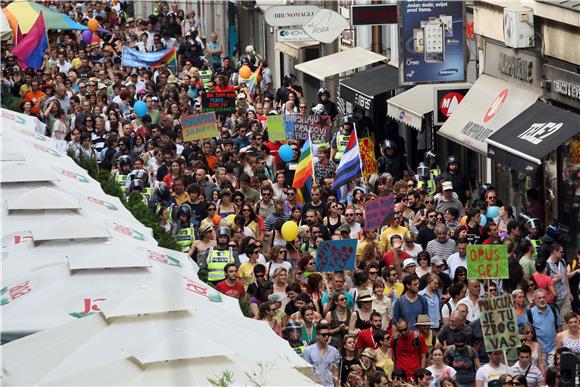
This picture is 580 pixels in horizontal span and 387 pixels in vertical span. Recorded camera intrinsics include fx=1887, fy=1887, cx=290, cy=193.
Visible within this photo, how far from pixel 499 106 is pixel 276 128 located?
3344 millimetres

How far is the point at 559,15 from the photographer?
78.6 ft

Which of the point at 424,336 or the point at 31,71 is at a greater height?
the point at 424,336

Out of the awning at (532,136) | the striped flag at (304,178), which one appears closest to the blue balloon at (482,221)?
the awning at (532,136)

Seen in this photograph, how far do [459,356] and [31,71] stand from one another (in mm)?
24209

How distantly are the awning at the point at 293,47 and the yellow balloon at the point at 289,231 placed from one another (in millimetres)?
21381

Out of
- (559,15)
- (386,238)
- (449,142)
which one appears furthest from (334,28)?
(386,238)

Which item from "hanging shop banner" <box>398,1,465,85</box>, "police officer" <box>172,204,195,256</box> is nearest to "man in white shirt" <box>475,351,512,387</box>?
"police officer" <box>172,204,195,256</box>

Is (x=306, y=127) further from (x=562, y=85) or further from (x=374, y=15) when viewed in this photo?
(x=562, y=85)

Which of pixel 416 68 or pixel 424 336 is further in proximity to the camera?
pixel 416 68

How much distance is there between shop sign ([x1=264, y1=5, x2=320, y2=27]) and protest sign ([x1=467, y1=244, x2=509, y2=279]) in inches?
589

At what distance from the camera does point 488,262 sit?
17312mm

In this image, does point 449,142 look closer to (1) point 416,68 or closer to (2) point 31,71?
(1) point 416,68

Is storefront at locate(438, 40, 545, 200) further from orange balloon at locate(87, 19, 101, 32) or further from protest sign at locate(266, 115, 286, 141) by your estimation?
orange balloon at locate(87, 19, 101, 32)

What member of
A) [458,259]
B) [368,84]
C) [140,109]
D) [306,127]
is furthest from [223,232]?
[368,84]
